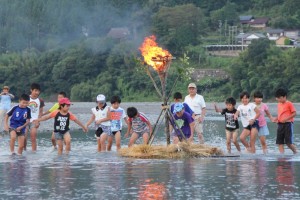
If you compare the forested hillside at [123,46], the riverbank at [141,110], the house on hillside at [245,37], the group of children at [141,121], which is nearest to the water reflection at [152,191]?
the group of children at [141,121]

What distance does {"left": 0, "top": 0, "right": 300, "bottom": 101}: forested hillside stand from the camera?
87.5 m

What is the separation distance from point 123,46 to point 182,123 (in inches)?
2977

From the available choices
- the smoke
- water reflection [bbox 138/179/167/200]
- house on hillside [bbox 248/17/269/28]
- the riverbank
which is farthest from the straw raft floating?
house on hillside [bbox 248/17/269/28]

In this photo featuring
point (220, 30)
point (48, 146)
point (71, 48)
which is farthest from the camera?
point (220, 30)

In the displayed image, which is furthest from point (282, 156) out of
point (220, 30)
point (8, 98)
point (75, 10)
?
point (75, 10)

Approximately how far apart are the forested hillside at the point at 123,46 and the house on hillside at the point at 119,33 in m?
0.16

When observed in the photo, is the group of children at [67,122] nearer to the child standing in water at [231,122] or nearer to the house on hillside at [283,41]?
the child standing in water at [231,122]

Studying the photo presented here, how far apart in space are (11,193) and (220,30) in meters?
100

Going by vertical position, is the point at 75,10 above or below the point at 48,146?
above

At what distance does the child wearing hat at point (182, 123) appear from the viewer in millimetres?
22188

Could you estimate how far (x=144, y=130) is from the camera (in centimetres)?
2281

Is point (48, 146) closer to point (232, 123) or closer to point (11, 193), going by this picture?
point (232, 123)

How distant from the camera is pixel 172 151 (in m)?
21.5

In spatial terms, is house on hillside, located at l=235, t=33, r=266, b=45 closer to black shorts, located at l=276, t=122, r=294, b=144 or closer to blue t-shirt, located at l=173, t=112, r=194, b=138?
black shorts, located at l=276, t=122, r=294, b=144
